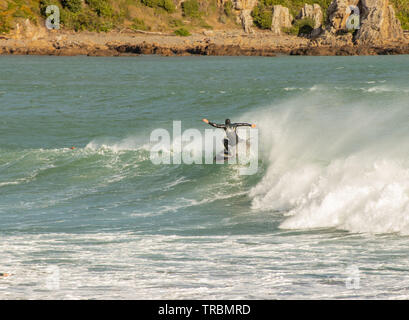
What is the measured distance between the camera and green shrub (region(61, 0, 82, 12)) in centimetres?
10481

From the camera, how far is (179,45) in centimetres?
9644

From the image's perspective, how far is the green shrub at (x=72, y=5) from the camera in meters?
105

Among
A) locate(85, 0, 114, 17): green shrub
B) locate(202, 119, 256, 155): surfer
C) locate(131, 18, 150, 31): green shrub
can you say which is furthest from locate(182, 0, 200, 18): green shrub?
locate(202, 119, 256, 155): surfer

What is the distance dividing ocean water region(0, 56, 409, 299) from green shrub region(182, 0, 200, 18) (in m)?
78.3

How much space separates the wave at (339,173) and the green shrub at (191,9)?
8627 cm

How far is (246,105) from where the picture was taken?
33.4 meters

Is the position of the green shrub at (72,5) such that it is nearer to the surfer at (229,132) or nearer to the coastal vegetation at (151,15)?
the coastal vegetation at (151,15)

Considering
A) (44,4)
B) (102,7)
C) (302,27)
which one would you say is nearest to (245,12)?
(302,27)

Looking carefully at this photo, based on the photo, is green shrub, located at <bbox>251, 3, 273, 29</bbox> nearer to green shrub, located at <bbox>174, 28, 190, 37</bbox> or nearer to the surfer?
green shrub, located at <bbox>174, 28, 190, 37</bbox>

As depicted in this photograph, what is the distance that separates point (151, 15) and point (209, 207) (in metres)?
95.8

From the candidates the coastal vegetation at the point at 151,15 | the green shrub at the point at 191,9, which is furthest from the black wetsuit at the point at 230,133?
the green shrub at the point at 191,9

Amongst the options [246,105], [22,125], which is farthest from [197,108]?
[22,125]

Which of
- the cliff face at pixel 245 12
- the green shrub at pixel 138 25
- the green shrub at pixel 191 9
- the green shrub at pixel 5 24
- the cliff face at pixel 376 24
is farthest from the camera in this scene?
the green shrub at pixel 191 9
